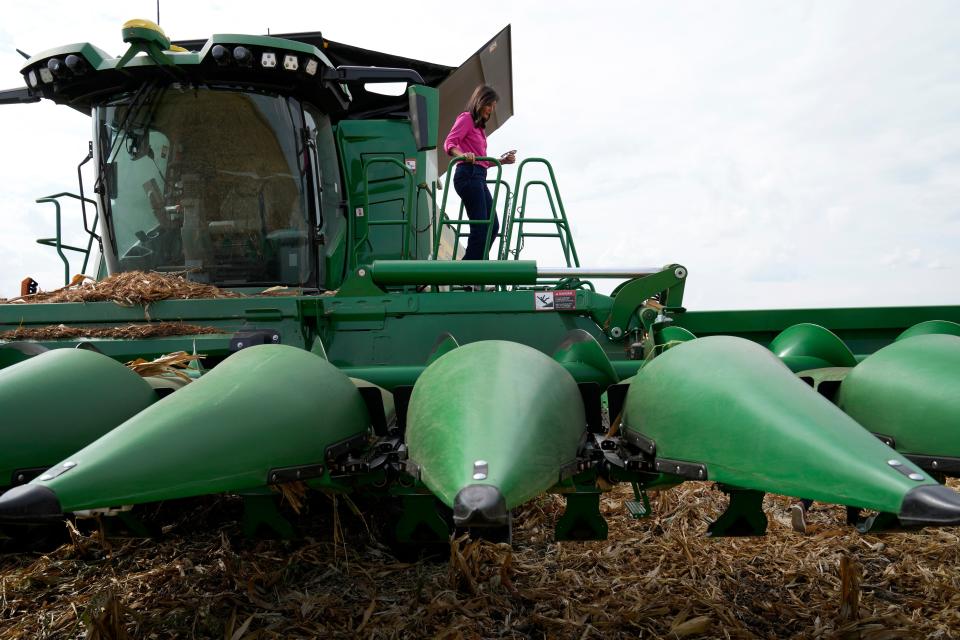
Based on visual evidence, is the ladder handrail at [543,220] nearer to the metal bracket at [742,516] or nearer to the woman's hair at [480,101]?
the woman's hair at [480,101]

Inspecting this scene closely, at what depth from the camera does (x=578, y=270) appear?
3725 millimetres

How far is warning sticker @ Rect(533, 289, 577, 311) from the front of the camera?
3.84 meters

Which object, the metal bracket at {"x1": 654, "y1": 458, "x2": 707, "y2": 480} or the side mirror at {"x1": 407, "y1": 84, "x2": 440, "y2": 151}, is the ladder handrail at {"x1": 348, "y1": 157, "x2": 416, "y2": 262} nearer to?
the side mirror at {"x1": 407, "y1": 84, "x2": 440, "y2": 151}

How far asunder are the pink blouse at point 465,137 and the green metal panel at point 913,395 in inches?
167

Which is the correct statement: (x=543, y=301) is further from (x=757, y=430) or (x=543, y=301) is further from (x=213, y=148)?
(x=213, y=148)

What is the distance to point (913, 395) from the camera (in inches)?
75.9

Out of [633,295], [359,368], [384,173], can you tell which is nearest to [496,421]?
[359,368]

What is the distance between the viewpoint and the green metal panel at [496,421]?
1.49 metres

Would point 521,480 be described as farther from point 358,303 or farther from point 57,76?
point 57,76

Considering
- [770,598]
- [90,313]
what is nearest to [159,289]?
[90,313]

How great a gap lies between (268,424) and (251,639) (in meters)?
1.19

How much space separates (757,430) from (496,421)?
1.98ft

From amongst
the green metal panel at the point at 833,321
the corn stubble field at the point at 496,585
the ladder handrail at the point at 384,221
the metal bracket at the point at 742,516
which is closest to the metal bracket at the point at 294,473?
the corn stubble field at the point at 496,585

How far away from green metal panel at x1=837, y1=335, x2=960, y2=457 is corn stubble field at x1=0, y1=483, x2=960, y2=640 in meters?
0.94
